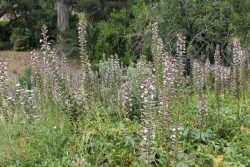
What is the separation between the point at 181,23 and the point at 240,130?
21.7 feet

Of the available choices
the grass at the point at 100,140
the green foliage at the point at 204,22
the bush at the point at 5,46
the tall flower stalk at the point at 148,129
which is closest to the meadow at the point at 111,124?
the grass at the point at 100,140

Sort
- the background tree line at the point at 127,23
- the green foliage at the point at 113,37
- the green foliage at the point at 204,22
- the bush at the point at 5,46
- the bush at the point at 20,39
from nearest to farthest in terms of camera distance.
→ the green foliage at the point at 204,22 < the background tree line at the point at 127,23 < the green foliage at the point at 113,37 < the bush at the point at 20,39 < the bush at the point at 5,46

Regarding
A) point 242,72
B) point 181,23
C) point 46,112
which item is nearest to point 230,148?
point 242,72

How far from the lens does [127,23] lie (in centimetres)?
1608

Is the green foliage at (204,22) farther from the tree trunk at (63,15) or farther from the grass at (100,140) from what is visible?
the tree trunk at (63,15)

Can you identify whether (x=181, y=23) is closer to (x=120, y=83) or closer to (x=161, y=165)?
(x=120, y=83)

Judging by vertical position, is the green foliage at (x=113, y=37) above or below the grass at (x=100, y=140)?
above

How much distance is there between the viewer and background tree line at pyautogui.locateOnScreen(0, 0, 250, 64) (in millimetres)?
10805

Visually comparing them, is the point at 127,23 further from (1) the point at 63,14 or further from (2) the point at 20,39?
(2) the point at 20,39

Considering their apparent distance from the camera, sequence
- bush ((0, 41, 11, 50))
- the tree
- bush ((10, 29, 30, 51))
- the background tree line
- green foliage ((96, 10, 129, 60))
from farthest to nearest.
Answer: bush ((0, 41, 11, 50))
bush ((10, 29, 30, 51))
the tree
green foliage ((96, 10, 129, 60))
the background tree line

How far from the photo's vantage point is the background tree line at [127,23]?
10805 mm

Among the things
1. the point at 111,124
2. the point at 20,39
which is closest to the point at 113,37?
the point at 20,39

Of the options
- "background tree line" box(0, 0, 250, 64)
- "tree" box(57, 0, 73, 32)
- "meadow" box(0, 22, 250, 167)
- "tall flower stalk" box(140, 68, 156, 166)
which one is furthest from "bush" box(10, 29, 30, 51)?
"tall flower stalk" box(140, 68, 156, 166)

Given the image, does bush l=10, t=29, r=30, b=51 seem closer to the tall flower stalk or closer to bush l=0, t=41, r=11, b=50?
bush l=0, t=41, r=11, b=50
